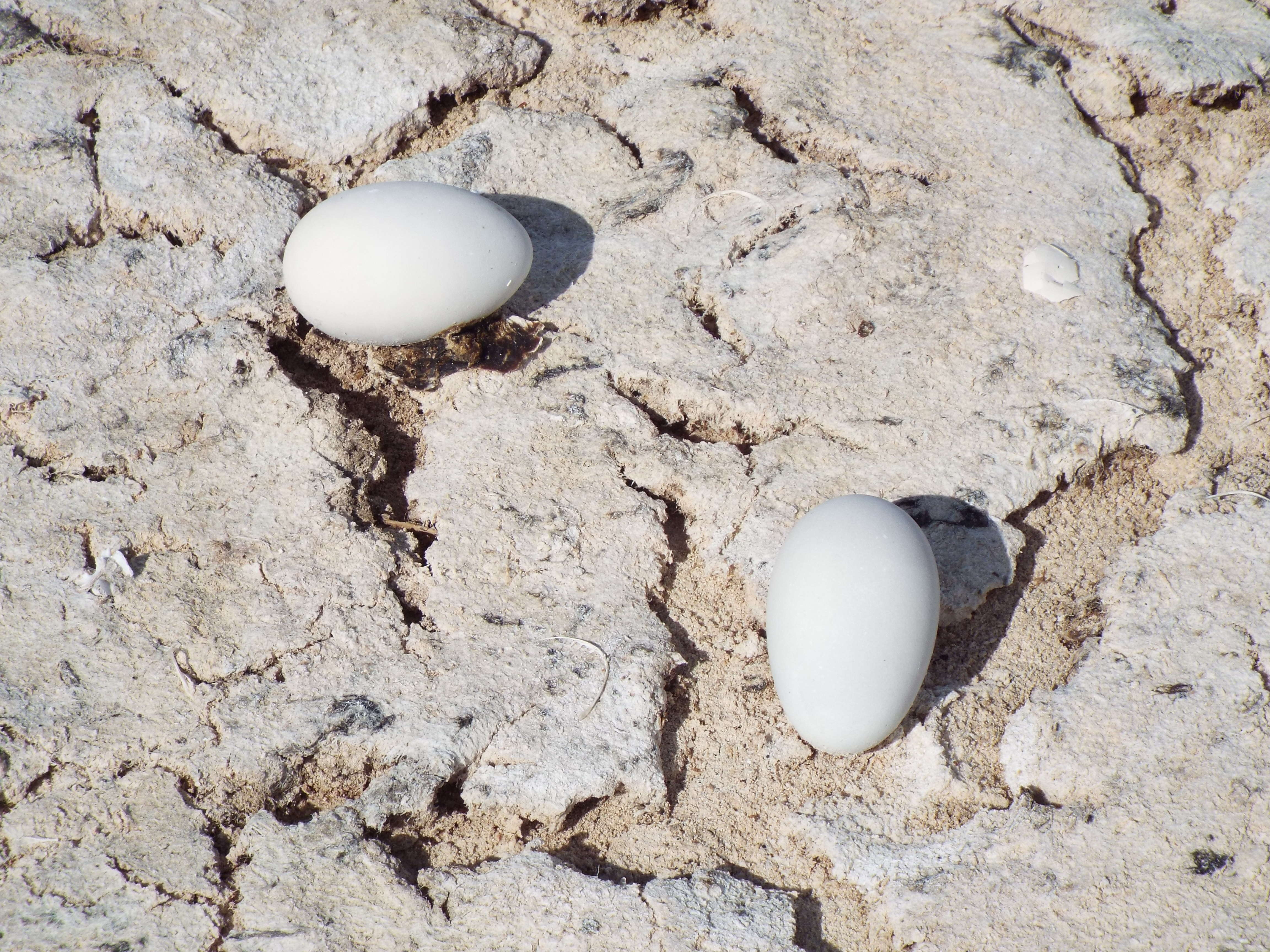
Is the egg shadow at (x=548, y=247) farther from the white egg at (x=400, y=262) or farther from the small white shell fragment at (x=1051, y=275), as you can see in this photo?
the small white shell fragment at (x=1051, y=275)

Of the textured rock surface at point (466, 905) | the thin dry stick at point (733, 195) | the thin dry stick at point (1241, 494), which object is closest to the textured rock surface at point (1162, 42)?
the thin dry stick at point (733, 195)

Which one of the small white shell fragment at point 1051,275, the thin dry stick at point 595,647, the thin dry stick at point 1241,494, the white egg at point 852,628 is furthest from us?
the small white shell fragment at point 1051,275

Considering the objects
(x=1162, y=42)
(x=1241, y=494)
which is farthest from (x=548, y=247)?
(x=1162, y=42)

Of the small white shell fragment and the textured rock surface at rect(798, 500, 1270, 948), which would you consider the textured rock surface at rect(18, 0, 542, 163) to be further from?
the textured rock surface at rect(798, 500, 1270, 948)

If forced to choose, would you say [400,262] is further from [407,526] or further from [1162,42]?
[1162,42]

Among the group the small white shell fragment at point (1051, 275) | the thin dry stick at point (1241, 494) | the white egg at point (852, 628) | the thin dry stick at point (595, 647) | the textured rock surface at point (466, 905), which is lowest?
the textured rock surface at point (466, 905)
